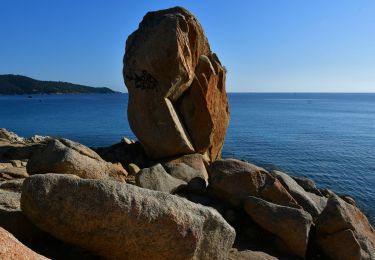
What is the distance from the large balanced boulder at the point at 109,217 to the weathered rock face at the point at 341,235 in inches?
278

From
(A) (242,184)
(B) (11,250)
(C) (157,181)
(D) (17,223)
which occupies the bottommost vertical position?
(A) (242,184)

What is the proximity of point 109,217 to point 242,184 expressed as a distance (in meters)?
7.30

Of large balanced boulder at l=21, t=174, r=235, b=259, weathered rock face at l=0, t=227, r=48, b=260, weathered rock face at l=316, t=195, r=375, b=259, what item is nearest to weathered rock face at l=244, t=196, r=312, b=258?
weathered rock face at l=316, t=195, r=375, b=259

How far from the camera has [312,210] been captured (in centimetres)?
1587

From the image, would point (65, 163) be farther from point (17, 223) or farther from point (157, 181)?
point (157, 181)

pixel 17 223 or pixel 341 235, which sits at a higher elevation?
pixel 17 223

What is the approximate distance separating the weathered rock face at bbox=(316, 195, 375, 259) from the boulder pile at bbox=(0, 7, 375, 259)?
0.11 feet

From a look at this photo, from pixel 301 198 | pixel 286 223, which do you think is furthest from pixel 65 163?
pixel 301 198

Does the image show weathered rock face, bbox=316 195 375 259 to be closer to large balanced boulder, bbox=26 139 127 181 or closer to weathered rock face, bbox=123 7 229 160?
large balanced boulder, bbox=26 139 127 181

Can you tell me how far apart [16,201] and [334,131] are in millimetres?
64604

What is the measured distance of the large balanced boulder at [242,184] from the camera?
14677mm

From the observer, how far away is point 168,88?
2105 centimetres

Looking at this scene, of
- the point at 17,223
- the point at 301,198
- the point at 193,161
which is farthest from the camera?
the point at 193,161

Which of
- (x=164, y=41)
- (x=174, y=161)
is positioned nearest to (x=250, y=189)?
(x=174, y=161)
